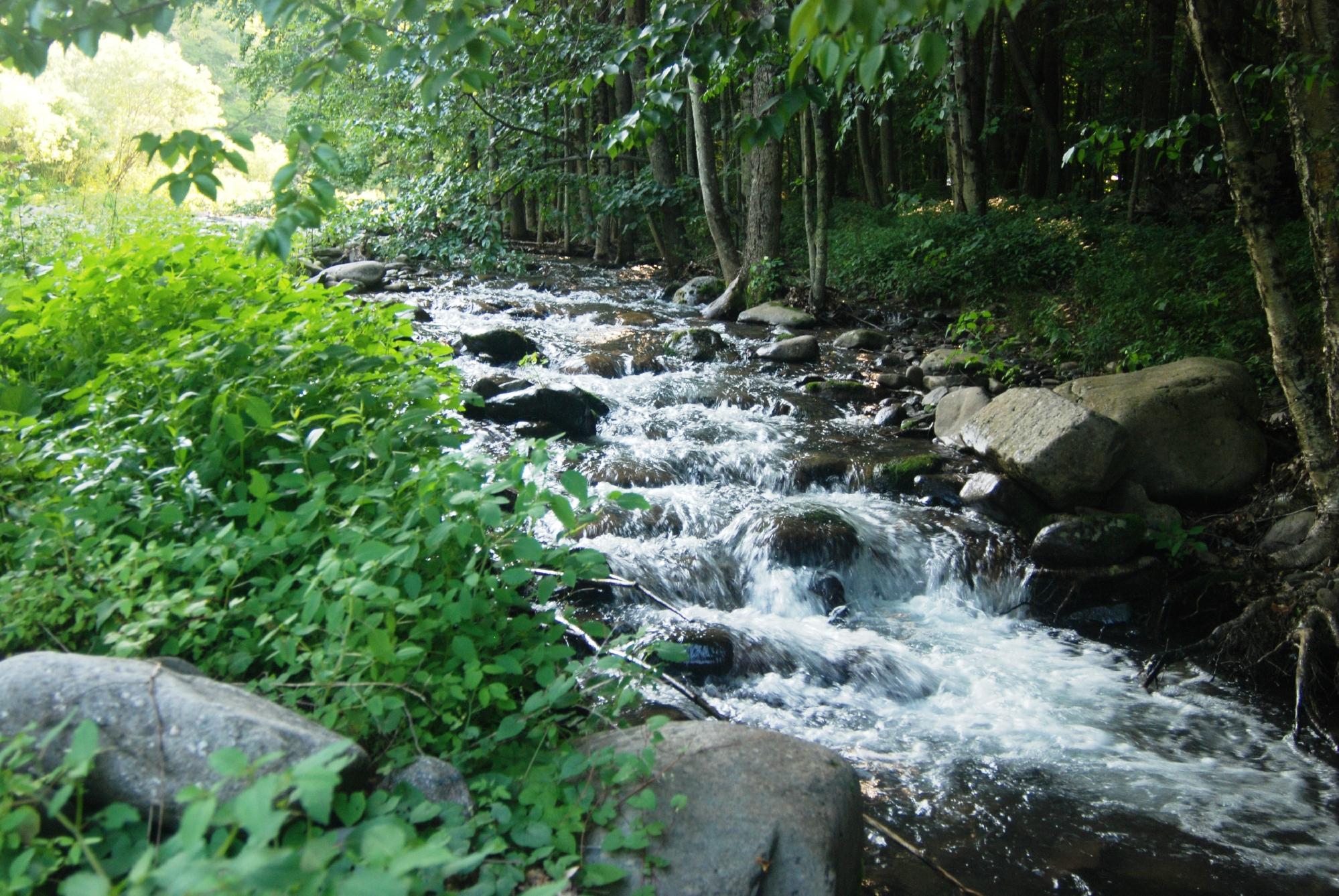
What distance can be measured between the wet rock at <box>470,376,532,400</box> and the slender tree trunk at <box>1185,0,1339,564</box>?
6019mm

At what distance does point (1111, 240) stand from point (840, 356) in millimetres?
3813

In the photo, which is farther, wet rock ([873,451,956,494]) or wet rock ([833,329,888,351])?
wet rock ([833,329,888,351])

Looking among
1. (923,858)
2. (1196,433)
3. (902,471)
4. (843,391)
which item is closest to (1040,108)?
(843,391)

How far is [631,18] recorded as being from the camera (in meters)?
14.9

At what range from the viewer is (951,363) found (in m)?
10.2

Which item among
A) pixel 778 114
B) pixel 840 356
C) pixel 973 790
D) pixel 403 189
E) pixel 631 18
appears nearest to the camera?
pixel 778 114

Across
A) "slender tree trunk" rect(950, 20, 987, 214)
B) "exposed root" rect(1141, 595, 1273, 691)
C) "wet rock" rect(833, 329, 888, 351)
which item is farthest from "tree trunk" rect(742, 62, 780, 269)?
"exposed root" rect(1141, 595, 1273, 691)

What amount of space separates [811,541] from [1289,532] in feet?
10.1

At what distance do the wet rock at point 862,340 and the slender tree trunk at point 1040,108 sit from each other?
26.8 feet

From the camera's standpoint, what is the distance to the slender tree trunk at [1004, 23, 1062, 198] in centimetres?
1748

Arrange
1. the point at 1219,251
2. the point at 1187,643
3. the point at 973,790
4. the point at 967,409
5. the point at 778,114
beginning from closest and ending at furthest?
1. the point at 778,114
2. the point at 973,790
3. the point at 1187,643
4. the point at 967,409
5. the point at 1219,251

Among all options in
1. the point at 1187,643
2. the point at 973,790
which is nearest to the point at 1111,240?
the point at 1187,643

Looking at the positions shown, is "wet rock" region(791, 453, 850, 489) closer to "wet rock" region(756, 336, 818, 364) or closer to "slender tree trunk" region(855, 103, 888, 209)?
"wet rock" region(756, 336, 818, 364)

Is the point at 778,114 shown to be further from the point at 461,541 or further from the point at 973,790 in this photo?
the point at 973,790
